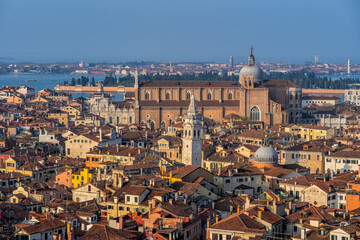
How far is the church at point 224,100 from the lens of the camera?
62031 mm

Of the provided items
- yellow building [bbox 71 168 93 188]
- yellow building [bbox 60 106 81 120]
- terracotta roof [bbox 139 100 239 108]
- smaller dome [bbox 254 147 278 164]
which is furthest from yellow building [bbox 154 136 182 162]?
yellow building [bbox 60 106 81 120]

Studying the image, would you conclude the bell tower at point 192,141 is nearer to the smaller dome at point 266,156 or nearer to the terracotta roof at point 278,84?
the smaller dome at point 266,156

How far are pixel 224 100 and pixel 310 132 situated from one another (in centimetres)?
1614

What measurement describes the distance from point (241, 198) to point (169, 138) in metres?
16.4

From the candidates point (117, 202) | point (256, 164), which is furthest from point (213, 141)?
point (117, 202)

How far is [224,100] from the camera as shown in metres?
64.8

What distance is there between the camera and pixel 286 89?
64.8 metres

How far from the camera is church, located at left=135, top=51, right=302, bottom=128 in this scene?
2442 inches

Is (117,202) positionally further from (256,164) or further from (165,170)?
(256,164)

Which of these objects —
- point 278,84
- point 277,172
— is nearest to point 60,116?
point 278,84

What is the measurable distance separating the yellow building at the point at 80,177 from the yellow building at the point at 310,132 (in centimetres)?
1957

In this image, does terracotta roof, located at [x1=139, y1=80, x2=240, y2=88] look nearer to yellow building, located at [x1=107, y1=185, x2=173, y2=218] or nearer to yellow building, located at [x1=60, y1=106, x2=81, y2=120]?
yellow building, located at [x1=60, y1=106, x2=81, y2=120]

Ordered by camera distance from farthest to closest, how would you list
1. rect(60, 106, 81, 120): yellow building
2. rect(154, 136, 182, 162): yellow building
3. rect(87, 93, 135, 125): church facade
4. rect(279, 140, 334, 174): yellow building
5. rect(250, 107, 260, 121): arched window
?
rect(60, 106, 81, 120): yellow building < rect(87, 93, 135, 125): church facade < rect(250, 107, 260, 121): arched window < rect(154, 136, 182, 162): yellow building < rect(279, 140, 334, 174): yellow building

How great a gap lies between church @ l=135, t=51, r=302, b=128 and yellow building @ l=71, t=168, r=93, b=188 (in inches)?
1165
